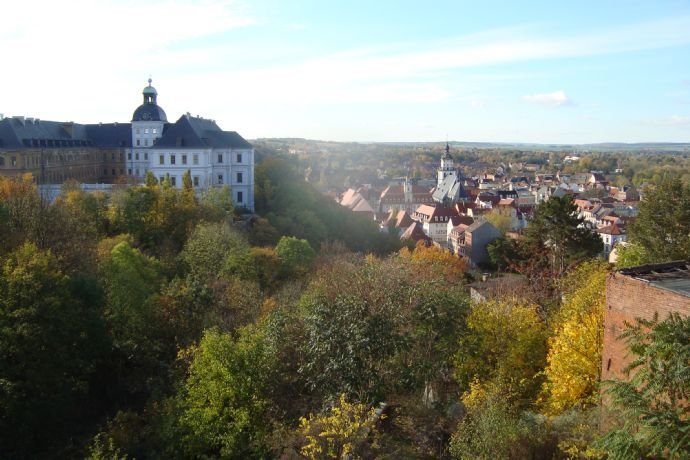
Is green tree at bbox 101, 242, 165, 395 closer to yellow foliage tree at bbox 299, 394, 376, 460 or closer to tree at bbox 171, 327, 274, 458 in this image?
tree at bbox 171, 327, 274, 458

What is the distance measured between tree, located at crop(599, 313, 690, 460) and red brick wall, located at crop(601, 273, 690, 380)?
2.24m

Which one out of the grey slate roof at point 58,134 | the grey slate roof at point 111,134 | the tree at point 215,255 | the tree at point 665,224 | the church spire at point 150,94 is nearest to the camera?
the tree at point 665,224

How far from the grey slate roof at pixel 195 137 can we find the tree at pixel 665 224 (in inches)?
1152

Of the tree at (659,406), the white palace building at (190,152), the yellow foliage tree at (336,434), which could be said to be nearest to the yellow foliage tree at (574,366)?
the yellow foliage tree at (336,434)

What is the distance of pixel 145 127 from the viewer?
4966 centimetres

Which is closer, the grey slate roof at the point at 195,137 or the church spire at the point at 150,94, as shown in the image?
the grey slate roof at the point at 195,137

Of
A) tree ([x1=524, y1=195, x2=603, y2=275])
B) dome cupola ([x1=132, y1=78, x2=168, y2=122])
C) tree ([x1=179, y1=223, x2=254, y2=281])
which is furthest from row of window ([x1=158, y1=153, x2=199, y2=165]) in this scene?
tree ([x1=524, y1=195, x2=603, y2=275])

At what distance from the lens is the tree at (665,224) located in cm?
2614

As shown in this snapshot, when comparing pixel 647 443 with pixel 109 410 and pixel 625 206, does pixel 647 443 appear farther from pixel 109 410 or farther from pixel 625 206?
pixel 625 206

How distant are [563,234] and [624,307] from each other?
72.3 feet

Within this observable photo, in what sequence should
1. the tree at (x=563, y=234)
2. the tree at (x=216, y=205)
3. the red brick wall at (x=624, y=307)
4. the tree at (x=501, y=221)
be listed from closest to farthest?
the red brick wall at (x=624, y=307)
the tree at (x=563, y=234)
the tree at (x=216, y=205)
the tree at (x=501, y=221)

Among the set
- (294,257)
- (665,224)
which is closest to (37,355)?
(294,257)

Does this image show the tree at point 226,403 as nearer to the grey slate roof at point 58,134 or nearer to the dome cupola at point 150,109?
the grey slate roof at point 58,134

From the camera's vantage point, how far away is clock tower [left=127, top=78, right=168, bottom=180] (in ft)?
161
